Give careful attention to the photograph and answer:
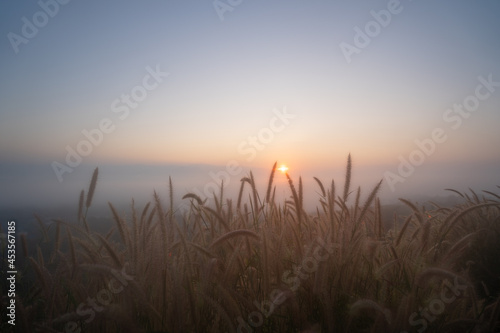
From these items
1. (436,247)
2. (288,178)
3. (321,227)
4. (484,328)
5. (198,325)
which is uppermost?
(288,178)

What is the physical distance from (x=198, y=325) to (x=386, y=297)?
1.26 m

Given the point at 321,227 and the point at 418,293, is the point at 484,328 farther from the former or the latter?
the point at 321,227

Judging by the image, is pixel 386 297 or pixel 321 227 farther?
pixel 321 227

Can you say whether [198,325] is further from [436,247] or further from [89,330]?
[436,247]

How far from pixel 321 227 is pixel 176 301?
1.72 m

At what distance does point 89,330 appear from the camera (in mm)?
1646

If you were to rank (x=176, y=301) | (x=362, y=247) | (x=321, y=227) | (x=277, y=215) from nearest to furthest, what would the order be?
(x=176, y=301), (x=362, y=247), (x=321, y=227), (x=277, y=215)

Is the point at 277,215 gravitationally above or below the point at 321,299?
above

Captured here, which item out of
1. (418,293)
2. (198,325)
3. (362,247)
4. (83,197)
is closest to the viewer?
(198,325)

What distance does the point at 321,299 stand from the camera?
1.79 meters

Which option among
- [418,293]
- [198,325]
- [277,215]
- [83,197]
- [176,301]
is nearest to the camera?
[176,301]

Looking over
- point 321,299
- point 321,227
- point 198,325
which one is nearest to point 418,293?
point 321,299

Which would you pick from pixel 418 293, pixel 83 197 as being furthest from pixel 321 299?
pixel 83 197

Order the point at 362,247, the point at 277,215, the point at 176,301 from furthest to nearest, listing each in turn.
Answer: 1. the point at 277,215
2. the point at 362,247
3. the point at 176,301
